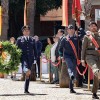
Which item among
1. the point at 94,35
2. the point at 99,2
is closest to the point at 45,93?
the point at 94,35

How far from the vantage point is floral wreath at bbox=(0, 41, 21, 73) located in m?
14.2

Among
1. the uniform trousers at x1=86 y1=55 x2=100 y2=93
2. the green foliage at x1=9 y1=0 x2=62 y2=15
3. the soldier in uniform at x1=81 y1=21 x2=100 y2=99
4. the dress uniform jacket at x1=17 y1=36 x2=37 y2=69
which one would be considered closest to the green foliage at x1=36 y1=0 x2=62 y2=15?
the green foliage at x1=9 y1=0 x2=62 y2=15

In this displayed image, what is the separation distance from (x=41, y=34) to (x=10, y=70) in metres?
45.5

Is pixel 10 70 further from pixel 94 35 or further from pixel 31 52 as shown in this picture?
pixel 94 35

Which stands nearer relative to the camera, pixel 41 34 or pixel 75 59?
pixel 75 59

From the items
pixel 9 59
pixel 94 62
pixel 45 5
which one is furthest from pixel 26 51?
pixel 45 5

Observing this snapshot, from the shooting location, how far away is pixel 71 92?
45.6ft

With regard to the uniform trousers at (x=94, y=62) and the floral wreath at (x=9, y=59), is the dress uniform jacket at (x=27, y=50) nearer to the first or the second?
the floral wreath at (x=9, y=59)

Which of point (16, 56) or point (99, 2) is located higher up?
point (99, 2)

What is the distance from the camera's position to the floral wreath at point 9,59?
46.8ft

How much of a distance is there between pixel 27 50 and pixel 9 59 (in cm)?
86

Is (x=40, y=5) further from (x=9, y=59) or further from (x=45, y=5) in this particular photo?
(x=9, y=59)

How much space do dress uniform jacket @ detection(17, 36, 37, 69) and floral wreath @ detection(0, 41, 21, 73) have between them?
330 millimetres

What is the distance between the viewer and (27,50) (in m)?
13.8
